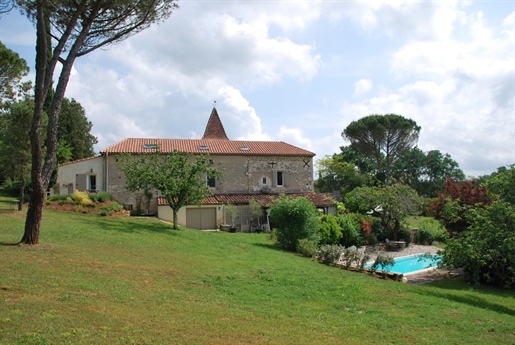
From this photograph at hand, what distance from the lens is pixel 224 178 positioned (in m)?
36.0

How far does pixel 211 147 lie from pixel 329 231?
14.9 metres

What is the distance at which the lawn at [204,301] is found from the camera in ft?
22.2

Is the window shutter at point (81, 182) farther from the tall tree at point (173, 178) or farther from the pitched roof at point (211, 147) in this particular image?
the tall tree at point (173, 178)

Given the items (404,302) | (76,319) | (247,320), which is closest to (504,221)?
(404,302)

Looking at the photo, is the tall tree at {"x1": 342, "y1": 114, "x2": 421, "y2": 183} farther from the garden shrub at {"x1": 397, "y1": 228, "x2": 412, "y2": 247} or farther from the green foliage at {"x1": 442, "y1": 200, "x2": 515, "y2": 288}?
the green foliage at {"x1": 442, "y1": 200, "x2": 515, "y2": 288}

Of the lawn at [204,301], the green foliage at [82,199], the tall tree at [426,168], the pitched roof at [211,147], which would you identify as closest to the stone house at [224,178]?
the pitched roof at [211,147]

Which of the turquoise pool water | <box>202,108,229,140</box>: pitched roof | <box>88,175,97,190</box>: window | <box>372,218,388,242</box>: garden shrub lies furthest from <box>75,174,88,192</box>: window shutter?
<box>372,218,388,242</box>: garden shrub

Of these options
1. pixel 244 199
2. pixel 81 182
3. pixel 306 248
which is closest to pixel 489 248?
pixel 306 248

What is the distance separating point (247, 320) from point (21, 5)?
40.0 feet

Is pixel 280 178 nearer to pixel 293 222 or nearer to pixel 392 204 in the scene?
pixel 392 204

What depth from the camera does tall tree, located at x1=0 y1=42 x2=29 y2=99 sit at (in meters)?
23.6

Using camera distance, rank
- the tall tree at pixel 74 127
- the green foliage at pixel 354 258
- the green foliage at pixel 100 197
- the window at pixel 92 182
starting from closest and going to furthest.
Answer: the green foliage at pixel 354 258 → the green foliage at pixel 100 197 → the window at pixel 92 182 → the tall tree at pixel 74 127

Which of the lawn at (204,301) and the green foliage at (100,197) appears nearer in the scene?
the lawn at (204,301)

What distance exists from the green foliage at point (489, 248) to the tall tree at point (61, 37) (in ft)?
47.3
